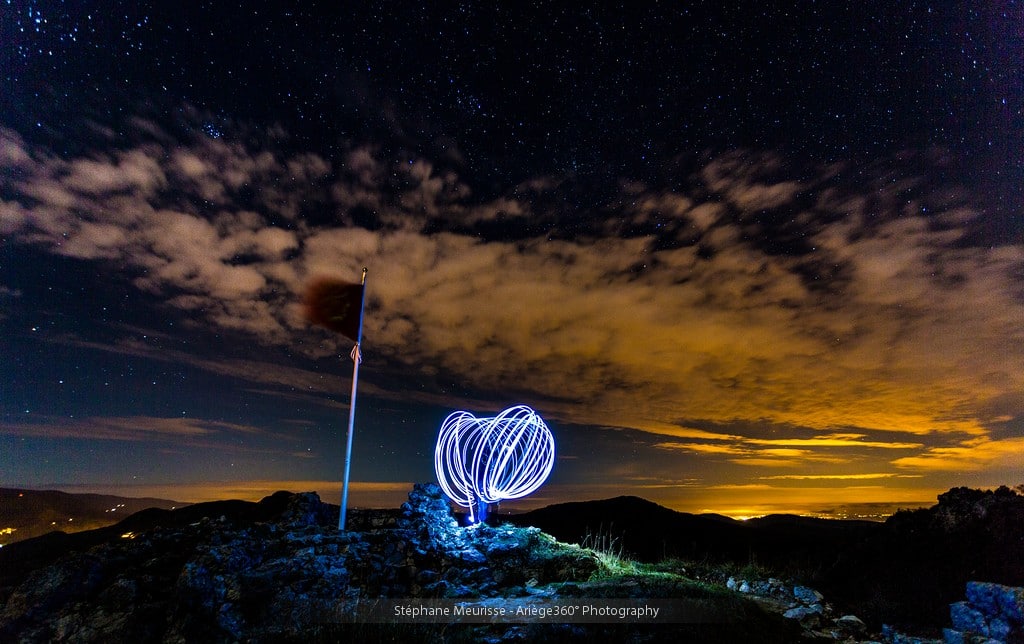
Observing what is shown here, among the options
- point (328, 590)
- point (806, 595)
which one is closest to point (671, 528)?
point (806, 595)

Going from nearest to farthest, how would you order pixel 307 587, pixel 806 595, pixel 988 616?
pixel 988 616 < pixel 307 587 < pixel 806 595

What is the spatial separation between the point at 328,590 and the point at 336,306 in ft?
31.2

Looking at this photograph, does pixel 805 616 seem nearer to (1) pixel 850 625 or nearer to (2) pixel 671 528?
(1) pixel 850 625

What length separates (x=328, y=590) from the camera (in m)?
10.5

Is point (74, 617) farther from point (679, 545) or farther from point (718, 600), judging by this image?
point (679, 545)

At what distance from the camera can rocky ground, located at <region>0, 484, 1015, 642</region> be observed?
847cm

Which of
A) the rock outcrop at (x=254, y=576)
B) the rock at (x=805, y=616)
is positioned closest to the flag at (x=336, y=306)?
the rock outcrop at (x=254, y=576)

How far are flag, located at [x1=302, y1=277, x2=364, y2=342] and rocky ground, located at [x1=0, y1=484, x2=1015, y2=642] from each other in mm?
6229

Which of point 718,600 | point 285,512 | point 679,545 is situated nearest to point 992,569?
point 718,600

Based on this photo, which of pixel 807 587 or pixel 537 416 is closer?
pixel 807 587

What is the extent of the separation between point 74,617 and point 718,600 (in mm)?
11400

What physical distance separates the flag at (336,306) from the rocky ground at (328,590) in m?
6.23

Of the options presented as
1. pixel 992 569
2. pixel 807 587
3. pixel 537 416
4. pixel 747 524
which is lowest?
pixel 747 524

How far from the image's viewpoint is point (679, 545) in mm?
33250
